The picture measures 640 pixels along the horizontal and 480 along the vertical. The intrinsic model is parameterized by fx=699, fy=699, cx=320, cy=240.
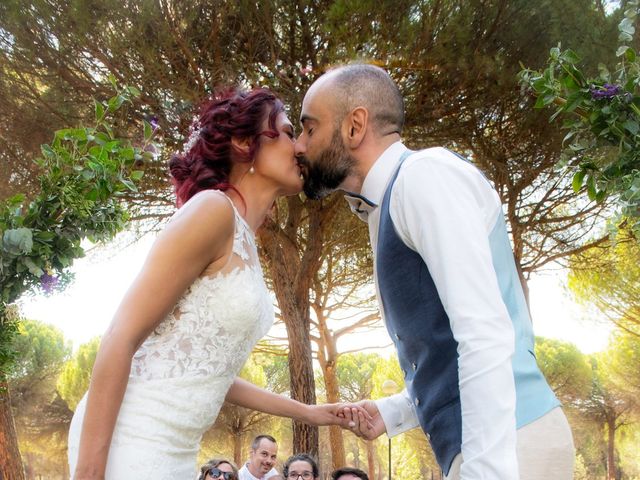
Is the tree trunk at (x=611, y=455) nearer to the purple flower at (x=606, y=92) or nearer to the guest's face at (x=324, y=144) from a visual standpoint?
the purple flower at (x=606, y=92)

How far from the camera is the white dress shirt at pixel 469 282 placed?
1.12m

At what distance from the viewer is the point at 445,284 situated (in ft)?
3.96

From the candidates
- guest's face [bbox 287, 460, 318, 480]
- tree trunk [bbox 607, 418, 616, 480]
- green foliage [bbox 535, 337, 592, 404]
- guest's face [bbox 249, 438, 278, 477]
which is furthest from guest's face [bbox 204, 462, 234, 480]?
tree trunk [bbox 607, 418, 616, 480]

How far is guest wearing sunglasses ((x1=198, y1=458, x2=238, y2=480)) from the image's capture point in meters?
5.28

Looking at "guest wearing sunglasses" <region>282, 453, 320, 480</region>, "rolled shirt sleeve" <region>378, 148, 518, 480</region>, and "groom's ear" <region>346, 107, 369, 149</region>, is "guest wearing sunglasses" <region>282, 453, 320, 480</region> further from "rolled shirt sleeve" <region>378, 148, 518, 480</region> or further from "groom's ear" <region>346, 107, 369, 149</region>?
"rolled shirt sleeve" <region>378, 148, 518, 480</region>

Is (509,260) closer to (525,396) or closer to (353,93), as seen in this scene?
(525,396)

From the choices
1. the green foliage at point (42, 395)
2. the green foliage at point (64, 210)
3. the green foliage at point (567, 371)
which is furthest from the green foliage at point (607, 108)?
the green foliage at point (567, 371)

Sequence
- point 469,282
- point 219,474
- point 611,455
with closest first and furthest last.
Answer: point 469,282, point 219,474, point 611,455

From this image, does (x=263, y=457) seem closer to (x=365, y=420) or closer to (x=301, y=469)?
(x=301, y=469)

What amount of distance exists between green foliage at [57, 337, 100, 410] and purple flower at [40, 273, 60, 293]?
720 inches

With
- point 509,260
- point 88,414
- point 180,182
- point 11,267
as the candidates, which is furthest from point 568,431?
point 11,267

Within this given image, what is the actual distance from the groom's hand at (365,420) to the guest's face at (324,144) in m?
0.70

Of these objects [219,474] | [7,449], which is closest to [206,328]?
[219,474]

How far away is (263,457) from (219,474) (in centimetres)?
187
